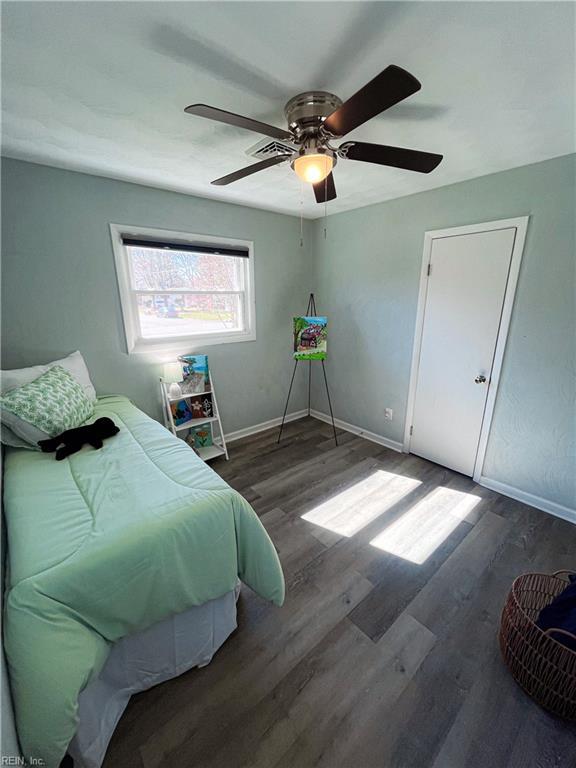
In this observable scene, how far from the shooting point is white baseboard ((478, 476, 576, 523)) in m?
2.25

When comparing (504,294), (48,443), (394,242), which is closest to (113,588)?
(48,443)

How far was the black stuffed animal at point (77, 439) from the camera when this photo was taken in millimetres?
1728

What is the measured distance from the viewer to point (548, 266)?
6.87 feet

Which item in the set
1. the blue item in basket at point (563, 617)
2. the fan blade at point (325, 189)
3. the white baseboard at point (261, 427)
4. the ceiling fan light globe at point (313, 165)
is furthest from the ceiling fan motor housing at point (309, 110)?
the white baseboard at point (261, 427)

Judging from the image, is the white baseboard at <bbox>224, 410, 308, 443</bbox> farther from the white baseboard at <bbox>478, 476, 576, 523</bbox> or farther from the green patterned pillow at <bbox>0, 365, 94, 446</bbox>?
the white baseboard at <bbox>478, 476, 576, 523</bbox>

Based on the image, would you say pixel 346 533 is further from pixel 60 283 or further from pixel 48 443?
pixel 60 283

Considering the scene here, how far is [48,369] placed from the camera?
6.87 ft

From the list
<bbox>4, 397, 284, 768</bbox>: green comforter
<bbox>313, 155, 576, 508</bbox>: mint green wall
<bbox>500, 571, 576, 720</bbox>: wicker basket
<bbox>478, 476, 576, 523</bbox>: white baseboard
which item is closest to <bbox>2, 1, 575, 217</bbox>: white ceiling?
<bbox>313, 155, 576, 508</bbox>: mint green wall

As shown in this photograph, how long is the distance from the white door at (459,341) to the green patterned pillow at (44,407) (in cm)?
288

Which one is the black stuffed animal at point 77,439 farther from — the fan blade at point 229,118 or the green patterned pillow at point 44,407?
the fan blade at point 229,118

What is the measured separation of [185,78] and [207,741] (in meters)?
2.66

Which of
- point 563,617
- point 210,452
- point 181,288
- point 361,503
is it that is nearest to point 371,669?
point 563,617

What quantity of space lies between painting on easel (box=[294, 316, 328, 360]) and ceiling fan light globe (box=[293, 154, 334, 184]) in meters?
1.77

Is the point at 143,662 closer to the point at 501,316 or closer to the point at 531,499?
the point at 531,499
